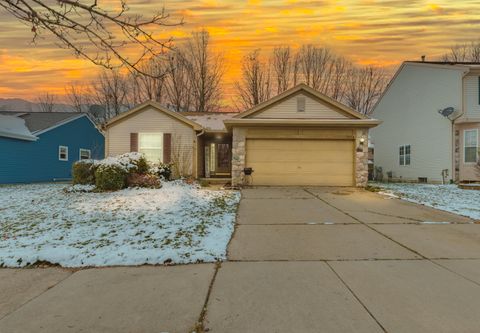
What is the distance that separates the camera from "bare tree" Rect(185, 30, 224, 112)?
108ft

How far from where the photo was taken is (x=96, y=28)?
392 centimetres

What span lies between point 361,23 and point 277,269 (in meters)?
5.57

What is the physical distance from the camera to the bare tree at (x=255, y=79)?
111ft

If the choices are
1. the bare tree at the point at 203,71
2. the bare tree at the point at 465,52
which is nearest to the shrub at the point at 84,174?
the bare tree at the point at 203,71

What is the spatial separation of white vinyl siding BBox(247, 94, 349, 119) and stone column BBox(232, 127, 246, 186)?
3.22 feet

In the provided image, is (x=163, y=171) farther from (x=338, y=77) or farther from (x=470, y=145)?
(x=338, y=77)

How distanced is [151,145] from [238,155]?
555cm

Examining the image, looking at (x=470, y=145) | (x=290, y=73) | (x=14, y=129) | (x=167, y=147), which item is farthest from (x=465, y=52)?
(x=14, y=129)

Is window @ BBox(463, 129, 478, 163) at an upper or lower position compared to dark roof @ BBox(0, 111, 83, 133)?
lower

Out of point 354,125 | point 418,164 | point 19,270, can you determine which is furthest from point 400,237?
point 418,164

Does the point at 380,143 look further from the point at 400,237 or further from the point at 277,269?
the point at 277,269

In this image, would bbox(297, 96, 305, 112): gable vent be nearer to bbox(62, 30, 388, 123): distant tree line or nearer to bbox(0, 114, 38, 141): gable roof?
bbox(0, 114, 38, 141): gable roof

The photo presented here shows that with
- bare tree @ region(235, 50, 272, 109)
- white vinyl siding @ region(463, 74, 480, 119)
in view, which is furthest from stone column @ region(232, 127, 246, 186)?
bare tree @ region(235, 50, 272, 109)

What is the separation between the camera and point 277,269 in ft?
14.9
